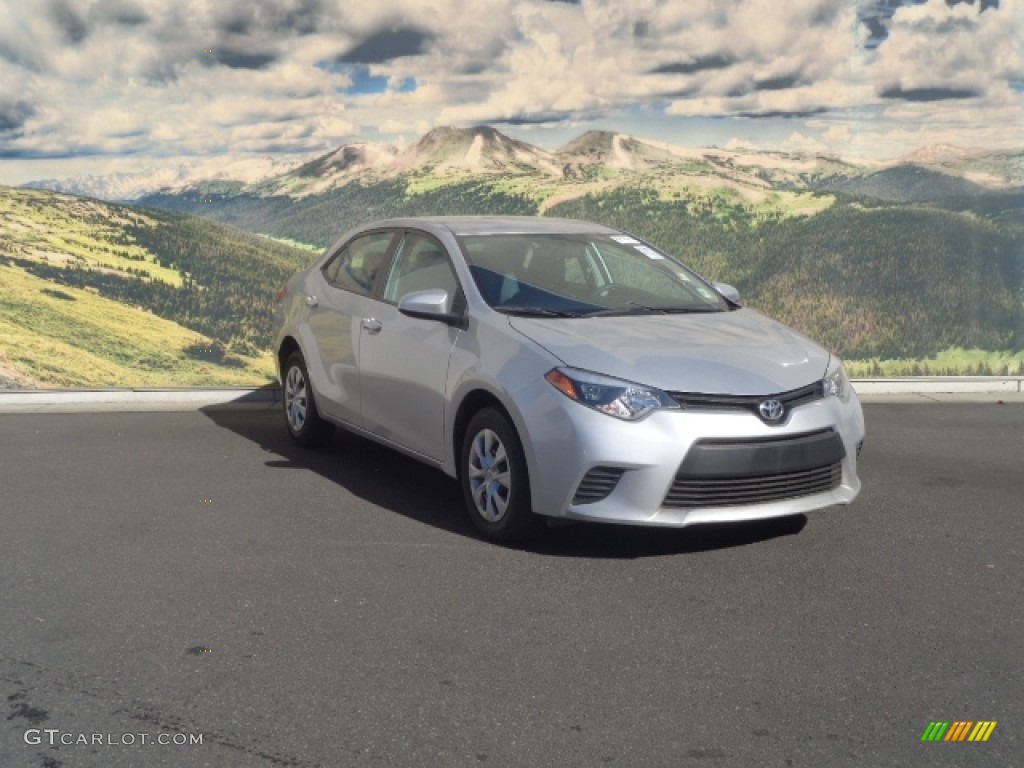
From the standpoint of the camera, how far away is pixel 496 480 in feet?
20.3

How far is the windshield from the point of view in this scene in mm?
6762

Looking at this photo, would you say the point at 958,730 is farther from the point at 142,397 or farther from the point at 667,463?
the point at 142,397

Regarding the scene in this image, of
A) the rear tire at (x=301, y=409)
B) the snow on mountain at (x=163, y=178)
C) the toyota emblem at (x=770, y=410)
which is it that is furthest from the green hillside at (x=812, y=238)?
the toyota emblem at (x=770, y=410)

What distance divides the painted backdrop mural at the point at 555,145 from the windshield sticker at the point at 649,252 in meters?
4.66

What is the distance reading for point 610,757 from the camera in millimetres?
3832

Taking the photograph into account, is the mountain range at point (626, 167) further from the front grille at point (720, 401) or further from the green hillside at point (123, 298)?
the front grille at point (720, 401)

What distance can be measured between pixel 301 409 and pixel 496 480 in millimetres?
2757

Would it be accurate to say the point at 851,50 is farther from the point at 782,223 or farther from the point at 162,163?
the point at 162,163

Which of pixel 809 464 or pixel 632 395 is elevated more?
pixel 632 395

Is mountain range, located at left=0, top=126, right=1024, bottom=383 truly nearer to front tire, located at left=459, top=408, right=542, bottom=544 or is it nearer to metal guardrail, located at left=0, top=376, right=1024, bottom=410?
metal guardrail, located at left=0, top=376, right=1024, bottom=410

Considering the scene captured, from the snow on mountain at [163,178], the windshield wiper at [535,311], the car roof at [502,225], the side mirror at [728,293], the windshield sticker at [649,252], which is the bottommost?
the side mirror at [728,293]

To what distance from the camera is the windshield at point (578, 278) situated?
22.2 ft

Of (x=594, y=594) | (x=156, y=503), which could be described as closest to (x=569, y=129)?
(x=156, y=503)

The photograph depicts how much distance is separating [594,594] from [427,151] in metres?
7.58
